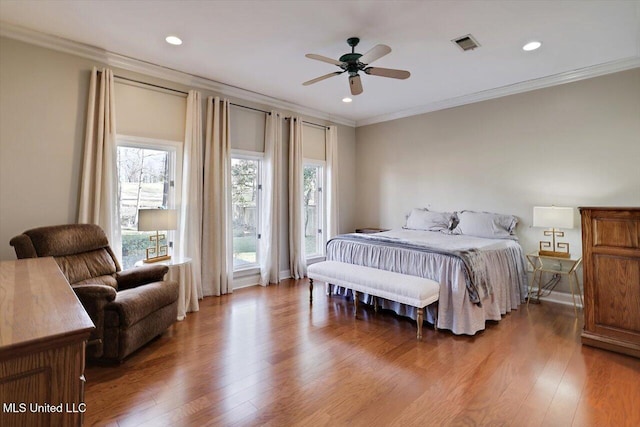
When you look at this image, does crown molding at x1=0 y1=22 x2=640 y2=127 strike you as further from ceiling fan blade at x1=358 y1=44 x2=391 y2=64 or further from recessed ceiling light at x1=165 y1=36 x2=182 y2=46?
ceiling fan blade at x1=358 y1=44 x2=391 y2=64

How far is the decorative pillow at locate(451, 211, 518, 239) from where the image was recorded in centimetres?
427

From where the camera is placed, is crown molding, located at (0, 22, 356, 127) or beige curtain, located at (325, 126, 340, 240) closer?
crown molding, located at (0, 22, 356, 127)

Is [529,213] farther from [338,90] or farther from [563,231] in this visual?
[338,90]

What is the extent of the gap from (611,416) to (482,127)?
388 centimetres

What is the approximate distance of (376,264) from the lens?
372 cm

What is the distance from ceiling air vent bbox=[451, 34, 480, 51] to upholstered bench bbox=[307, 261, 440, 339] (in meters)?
2.44

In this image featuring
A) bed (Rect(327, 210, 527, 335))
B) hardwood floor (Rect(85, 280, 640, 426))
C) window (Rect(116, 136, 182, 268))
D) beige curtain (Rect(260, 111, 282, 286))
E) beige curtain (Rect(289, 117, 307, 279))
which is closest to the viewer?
hardwood floor (Rect(85, 280, 640, 426))

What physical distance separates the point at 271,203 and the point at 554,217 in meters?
3.76

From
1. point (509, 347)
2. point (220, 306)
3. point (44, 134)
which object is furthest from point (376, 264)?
point (44, 134)

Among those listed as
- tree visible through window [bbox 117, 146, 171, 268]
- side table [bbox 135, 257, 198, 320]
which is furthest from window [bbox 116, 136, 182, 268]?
side table [bbox 135, 257, 198, 320]

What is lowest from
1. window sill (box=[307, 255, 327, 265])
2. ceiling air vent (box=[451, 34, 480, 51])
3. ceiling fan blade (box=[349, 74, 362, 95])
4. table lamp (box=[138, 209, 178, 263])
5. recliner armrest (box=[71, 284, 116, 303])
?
window sill (box=[307, 255, 327, 265])

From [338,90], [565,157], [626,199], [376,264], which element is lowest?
[376,264]

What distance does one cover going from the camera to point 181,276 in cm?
344

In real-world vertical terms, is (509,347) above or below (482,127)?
below
